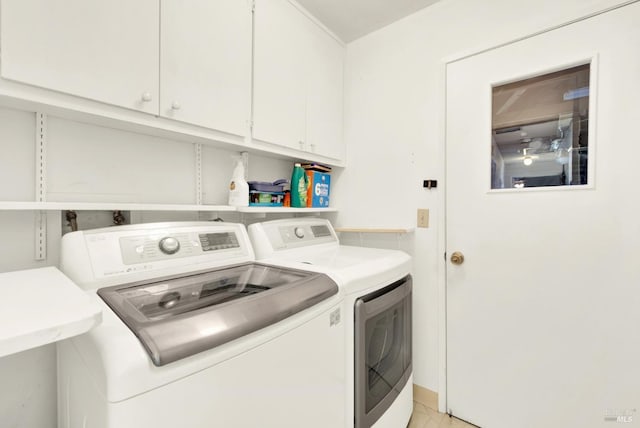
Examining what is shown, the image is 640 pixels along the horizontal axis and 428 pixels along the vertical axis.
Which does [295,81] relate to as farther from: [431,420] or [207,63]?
[431,420]

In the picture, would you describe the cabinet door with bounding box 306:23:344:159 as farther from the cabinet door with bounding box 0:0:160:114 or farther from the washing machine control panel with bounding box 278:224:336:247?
the cabinet door with bounding box 0:0:160:114

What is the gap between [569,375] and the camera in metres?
1.41

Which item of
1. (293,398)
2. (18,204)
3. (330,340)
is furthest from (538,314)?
(18,204)

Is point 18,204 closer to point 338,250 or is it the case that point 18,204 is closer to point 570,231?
point 338,250

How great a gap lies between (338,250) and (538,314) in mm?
1125


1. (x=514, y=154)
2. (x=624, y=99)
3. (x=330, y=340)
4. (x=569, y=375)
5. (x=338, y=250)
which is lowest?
(x=569, y=375)

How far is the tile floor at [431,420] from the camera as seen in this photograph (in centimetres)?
165

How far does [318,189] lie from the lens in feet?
6.87

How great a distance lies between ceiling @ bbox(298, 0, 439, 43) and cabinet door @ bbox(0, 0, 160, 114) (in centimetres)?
112

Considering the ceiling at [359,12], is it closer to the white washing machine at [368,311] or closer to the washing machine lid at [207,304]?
the white washing machine at [368,311]

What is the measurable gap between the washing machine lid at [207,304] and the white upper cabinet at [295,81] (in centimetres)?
80

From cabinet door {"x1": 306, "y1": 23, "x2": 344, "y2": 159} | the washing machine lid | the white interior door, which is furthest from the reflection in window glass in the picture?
the washing machine lid

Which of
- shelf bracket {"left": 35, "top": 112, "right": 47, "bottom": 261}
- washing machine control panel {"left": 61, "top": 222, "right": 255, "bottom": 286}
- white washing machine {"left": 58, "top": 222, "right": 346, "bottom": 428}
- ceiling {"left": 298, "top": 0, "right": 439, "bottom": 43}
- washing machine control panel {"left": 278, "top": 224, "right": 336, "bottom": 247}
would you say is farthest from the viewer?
ceiling {"left": 298, "top": 0, "right": 439, "bottom": 43}

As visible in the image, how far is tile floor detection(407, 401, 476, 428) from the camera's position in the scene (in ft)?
5.41
